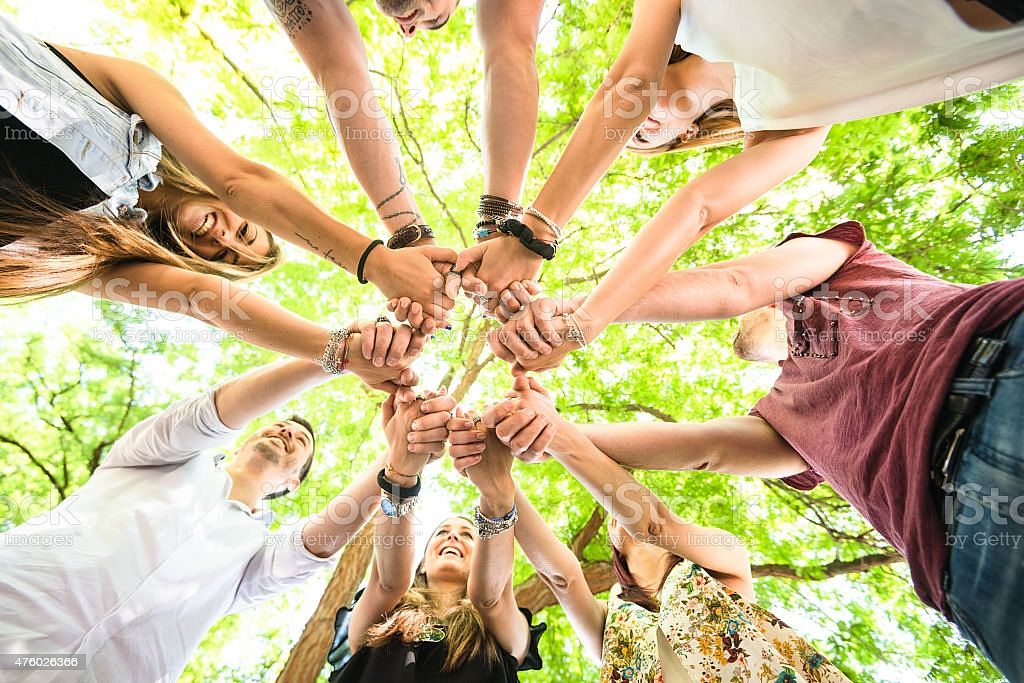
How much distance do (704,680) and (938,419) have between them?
1174mm

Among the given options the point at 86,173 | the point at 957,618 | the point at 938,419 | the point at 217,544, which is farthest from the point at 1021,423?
the point at 217,544

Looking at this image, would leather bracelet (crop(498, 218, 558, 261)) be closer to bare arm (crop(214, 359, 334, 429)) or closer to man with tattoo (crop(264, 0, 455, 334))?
man with tattoo (crop(264, 0, 455, 334))

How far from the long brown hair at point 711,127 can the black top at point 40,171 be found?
2.46m

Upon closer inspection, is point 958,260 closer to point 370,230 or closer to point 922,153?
point 922,153

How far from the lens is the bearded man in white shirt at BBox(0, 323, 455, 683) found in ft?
6.24

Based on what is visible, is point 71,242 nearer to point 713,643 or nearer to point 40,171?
point 40,171

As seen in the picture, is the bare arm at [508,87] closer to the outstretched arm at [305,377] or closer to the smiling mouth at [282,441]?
the outstretched arm at [305,377]

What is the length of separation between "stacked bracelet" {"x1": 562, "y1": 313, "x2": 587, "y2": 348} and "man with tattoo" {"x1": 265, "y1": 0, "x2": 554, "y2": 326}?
240 millimetres

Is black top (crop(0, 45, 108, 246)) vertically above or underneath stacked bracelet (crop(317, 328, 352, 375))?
Answer: above

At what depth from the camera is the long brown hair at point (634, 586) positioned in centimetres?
213

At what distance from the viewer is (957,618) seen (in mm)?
1104

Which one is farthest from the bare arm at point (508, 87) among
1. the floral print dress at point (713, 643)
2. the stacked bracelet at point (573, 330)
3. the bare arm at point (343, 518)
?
the floral print dress at point (713, 643)

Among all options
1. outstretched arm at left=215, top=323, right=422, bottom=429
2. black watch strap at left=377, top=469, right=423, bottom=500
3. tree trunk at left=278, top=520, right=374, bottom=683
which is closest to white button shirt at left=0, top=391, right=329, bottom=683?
outstretched arm at left=215, top=323, right=422, bottom=429

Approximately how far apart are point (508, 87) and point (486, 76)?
0.14 metres
